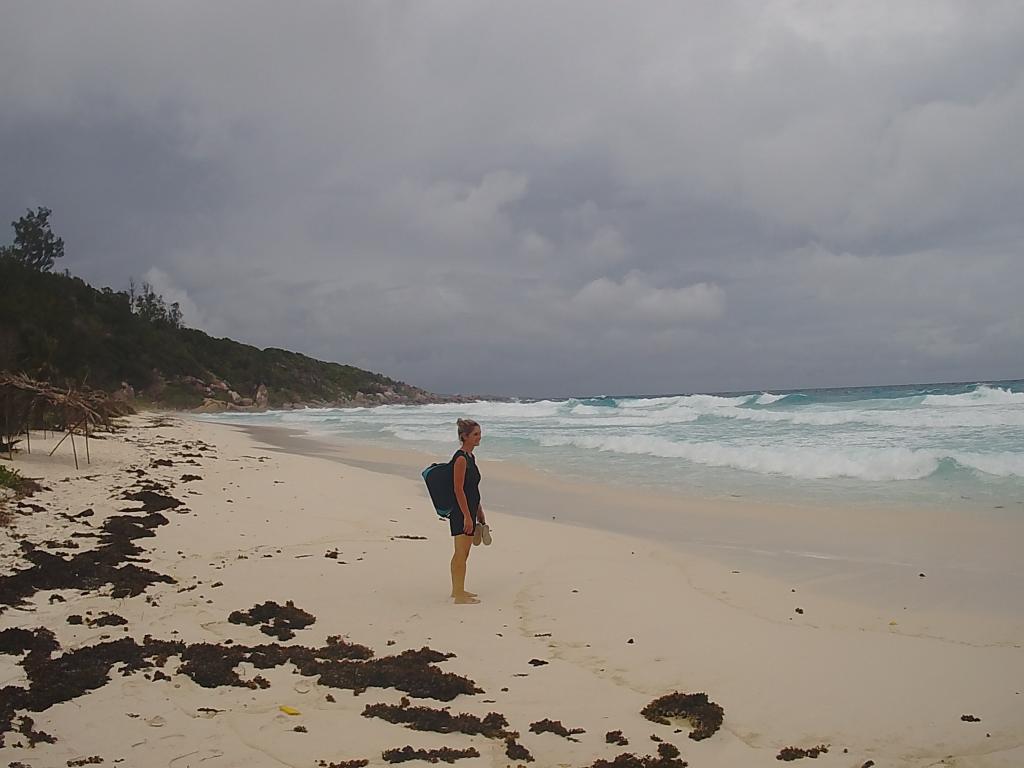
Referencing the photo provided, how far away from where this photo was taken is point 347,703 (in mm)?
4270

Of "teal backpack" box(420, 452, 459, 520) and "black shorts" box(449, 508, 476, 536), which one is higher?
"teal backpack" box(420, 452, 459, 520)

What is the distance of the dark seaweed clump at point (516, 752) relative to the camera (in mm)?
3637

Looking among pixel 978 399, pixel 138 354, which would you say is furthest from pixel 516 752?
pixel 138 354

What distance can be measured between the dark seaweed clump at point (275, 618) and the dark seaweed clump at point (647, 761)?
2.83 meters

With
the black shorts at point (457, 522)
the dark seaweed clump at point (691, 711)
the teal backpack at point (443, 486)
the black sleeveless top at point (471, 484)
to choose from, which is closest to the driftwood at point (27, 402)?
the teal backpack at point (443, 486)

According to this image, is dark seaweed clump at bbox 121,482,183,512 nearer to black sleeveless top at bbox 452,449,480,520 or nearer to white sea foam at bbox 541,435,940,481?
black sleeveless top at bbox 452,449,480,520

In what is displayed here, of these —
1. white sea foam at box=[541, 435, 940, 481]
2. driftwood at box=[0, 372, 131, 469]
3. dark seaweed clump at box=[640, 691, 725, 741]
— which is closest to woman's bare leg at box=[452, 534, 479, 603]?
dark seaweed clump at box=[640, 691, 725, 741]

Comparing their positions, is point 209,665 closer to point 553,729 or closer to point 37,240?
point 553,729

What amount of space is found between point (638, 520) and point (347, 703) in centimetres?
770

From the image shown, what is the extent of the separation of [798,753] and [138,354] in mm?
59791

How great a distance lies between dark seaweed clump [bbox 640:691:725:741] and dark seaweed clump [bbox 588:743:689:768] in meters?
0.29

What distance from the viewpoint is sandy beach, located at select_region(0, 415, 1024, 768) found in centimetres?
382

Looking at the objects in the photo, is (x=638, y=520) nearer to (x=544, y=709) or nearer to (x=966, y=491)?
(x=966, y=491)

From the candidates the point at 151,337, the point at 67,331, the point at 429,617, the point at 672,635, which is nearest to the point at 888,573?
the point at 672,635
